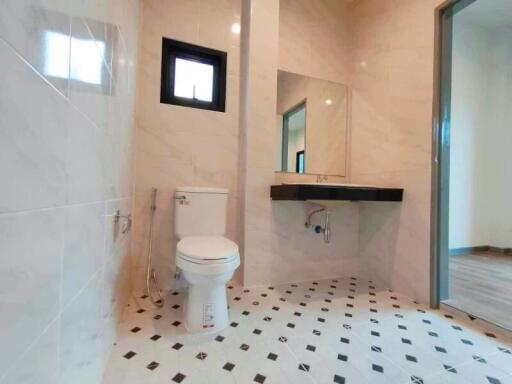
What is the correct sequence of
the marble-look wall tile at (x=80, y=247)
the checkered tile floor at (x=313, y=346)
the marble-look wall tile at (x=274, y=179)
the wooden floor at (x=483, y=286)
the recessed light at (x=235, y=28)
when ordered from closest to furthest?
the marble-look wall tile at (x=80, y=247), the checkered tile floor at (x=313, y=346), the wooden floor at (x=483, y=286), the marble-look wall tile at (x=274, y=179), the recessed light at (x=235, y=28)

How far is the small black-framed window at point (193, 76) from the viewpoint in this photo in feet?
6.30

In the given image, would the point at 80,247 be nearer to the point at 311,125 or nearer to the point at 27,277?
the point at 27,277

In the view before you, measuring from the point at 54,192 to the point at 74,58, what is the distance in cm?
36

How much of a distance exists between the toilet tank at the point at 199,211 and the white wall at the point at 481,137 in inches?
117

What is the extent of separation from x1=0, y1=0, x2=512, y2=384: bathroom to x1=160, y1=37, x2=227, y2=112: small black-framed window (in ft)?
0.05

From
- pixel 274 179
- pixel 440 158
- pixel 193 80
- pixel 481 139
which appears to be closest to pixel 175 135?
pixel 193 80

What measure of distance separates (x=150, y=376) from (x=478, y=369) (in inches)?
57.5

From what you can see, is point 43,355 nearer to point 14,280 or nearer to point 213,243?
point 14,280

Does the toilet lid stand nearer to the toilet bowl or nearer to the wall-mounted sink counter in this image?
the toilet bowl

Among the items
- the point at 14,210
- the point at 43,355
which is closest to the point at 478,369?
the point at 43,355

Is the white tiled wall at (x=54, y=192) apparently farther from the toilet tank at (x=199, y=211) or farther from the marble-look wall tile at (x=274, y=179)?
the marble-look wall tile at (x=274, y=179)

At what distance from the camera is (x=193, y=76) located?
2.03 m

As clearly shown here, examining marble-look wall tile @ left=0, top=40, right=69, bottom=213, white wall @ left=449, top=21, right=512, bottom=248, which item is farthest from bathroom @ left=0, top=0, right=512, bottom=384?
white wall @ left=449, top=21, right=512, bottom=248

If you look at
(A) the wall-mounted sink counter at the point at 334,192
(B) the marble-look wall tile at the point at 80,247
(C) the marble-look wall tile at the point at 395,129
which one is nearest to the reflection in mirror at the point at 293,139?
(A) the wall-mounted sink counter at the point at 334,192
